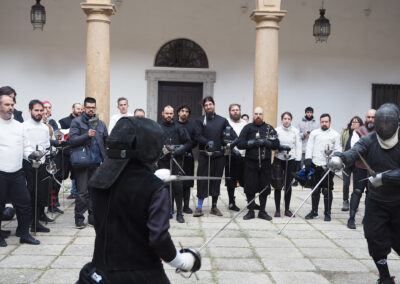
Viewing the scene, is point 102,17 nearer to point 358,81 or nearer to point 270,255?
point 270,255

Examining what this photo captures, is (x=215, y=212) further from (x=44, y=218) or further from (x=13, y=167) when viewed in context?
(x=13, y=167)

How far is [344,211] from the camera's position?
28.0ft

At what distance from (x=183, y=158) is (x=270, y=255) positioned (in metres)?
2.55

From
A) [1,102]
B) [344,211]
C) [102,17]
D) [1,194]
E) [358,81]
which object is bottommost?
[344,211]

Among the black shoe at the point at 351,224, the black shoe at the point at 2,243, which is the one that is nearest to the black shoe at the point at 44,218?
the black shoe at the point at 2,243

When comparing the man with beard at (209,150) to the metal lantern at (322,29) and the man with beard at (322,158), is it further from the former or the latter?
the metal lantern at (322,29)

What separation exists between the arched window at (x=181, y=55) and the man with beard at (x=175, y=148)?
6539 mm

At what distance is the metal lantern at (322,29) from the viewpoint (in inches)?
501

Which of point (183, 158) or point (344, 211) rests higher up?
point (183, 158)

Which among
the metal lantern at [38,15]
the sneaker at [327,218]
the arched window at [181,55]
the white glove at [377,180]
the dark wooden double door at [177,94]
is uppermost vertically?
the metal lantern at [38,15]

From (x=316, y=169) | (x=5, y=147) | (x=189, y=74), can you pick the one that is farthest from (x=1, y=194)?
(x=189, y=74)

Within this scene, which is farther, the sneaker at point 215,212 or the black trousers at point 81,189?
the sneaker at point 215,212

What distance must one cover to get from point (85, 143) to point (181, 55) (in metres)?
7.67

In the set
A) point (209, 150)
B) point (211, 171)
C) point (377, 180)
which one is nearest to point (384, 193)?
point (377, 180)
